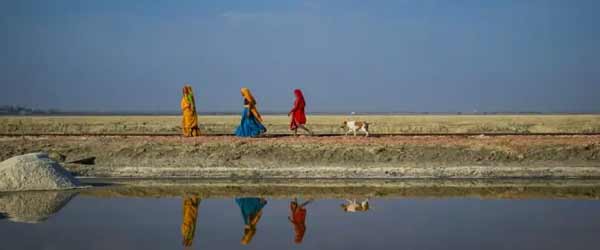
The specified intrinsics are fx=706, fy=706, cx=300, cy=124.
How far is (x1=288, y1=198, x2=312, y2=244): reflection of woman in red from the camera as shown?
451 inches

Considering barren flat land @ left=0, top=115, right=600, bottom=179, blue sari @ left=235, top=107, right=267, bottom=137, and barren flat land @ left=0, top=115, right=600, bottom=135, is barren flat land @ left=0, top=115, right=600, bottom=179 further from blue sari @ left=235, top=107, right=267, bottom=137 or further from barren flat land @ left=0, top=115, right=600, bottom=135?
barren flat land @ left=0, top=115, right=600, bottom=135

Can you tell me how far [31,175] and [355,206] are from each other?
8.30 metres

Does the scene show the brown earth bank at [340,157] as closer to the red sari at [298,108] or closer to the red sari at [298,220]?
the red sari at [298,108]

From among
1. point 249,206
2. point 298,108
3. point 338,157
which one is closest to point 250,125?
point 298,108

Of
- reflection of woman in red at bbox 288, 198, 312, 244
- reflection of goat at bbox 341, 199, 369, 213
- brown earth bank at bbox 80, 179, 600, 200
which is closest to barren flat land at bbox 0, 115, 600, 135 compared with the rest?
brown earth bank at bbox 80, 179, 600, 200

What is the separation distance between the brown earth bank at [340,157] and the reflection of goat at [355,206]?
4.69 m

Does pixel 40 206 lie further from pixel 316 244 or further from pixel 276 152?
pixel 276 152

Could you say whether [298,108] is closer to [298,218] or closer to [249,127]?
[249,127]

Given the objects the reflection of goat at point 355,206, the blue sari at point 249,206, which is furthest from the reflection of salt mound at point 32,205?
the reflection of goat at point 355,206

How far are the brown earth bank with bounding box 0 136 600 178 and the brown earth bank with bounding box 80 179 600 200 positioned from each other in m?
0.89

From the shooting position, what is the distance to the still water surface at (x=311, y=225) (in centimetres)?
1071

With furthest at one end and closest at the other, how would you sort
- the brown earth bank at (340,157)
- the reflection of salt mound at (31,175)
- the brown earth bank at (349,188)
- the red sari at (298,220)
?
1. the brown earth bank at (340,157)
2. the reflection of salt mound at (31,175)
3. the brown earth bank at (349,188)
4. the red sari at (298,220)

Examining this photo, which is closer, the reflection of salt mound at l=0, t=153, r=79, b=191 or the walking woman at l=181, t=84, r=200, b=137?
the reflection of salt mound at l=0, t=153, r=79, b=191

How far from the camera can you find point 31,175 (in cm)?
1741
